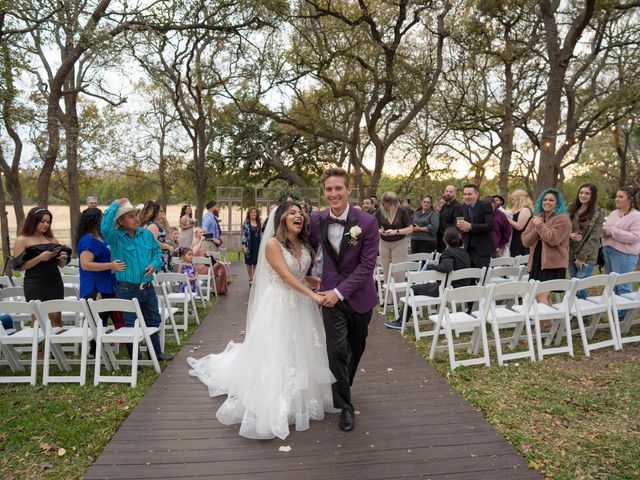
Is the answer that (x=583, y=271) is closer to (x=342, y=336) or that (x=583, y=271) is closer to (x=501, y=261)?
(x=501, y=261)

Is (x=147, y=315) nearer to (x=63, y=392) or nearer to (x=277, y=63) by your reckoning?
(x=63, y=392)

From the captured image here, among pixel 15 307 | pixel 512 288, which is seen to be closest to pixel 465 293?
pixel 512 288

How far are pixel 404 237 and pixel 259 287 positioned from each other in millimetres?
4443

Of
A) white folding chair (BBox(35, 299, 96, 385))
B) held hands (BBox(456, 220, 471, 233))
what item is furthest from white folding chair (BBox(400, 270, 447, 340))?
white folding chair (BBox(35, 299, 96, 385))

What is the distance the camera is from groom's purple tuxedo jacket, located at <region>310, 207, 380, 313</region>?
11.5 feet

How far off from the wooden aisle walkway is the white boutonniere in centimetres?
156

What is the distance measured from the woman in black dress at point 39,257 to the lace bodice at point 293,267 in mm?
2981

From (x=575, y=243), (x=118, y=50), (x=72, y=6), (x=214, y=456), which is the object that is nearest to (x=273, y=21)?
(x=118, y=50)

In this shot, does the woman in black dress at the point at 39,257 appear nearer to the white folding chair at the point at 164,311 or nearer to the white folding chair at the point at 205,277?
the white folding chair at the point at 164,311

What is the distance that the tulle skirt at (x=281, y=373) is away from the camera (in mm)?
3539

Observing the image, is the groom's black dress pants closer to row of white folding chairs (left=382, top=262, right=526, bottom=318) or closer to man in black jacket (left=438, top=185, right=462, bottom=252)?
row of white folding chairs (left=382, top=262, right=526, bottom=318)

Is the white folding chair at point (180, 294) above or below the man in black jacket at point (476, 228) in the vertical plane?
below

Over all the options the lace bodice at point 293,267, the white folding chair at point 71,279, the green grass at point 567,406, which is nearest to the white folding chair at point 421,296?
the green grass at point 567,406

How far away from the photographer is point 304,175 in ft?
87.8
